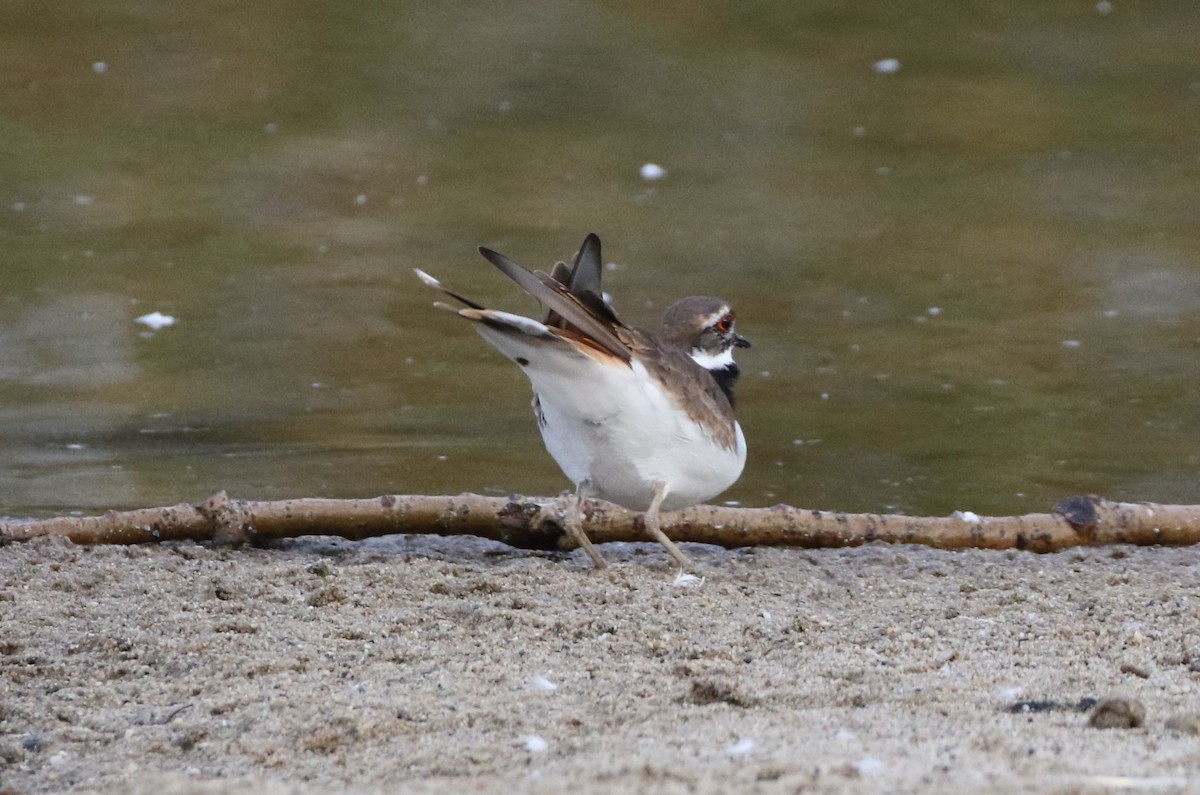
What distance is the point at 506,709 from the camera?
→ 4.29 meters

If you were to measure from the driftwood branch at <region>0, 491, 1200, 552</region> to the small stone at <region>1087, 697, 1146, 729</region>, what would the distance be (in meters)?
2.32

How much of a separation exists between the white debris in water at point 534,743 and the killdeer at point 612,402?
1.60 meters

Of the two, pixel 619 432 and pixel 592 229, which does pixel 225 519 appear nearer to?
pixel 619 432

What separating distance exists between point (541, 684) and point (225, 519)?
6.35 ft

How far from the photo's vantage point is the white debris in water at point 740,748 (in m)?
3.73

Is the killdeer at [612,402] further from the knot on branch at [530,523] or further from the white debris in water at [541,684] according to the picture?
the white debris in water at [541,684]

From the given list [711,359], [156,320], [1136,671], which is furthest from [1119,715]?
[156,320]

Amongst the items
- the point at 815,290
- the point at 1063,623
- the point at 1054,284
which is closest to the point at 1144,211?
the point at 1054,284

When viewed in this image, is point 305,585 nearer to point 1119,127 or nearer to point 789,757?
point 789,757

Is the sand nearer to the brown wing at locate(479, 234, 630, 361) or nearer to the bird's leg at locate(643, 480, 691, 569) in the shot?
the bird's leg at locate(643, 480, 691, 569)

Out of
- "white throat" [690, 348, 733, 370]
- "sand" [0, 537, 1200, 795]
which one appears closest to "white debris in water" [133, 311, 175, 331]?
"sand" [0, 537, 1200, 795]

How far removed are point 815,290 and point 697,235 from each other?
4.05 ft

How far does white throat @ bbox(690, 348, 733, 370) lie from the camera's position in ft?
22.4

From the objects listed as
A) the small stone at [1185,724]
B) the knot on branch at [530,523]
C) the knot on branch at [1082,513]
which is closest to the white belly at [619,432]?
the knot on branch at [530,523]
